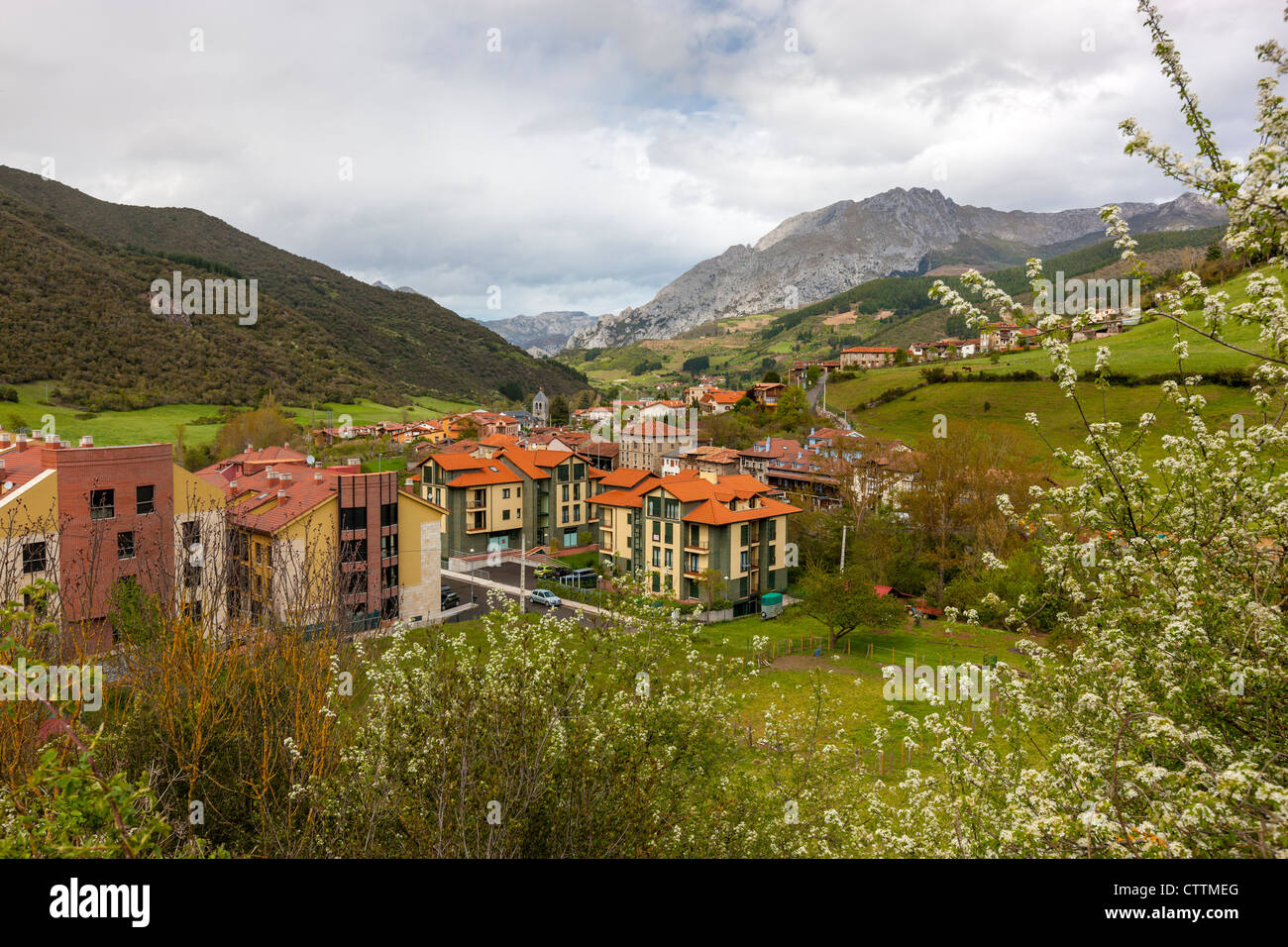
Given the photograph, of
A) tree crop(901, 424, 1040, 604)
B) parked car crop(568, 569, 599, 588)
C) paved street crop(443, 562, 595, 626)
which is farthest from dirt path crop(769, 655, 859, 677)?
parked car crop(568, 569, 599, 588)

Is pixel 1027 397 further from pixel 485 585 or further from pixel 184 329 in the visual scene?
pixel 184 329

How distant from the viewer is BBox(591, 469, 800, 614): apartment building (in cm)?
4444

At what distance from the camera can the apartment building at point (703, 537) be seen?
44438 millimetres

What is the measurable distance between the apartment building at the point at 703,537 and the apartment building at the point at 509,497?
10.7m

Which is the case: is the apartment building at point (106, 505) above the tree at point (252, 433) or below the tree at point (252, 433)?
below

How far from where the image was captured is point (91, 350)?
8512cm

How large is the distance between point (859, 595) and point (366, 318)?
172681 millimetres

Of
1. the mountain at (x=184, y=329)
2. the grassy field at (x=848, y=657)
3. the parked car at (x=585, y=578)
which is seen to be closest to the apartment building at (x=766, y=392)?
the mountain at (x=184, y=329)

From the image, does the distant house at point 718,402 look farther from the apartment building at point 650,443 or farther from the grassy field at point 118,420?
the grassy field at point 118,420

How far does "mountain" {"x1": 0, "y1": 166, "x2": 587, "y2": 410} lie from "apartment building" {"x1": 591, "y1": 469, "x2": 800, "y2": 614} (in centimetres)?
6730

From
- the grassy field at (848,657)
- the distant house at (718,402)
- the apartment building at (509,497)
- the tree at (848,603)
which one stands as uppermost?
the distant house at (718,402)

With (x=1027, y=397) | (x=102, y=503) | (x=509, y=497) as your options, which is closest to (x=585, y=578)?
(x=509, y=497)
